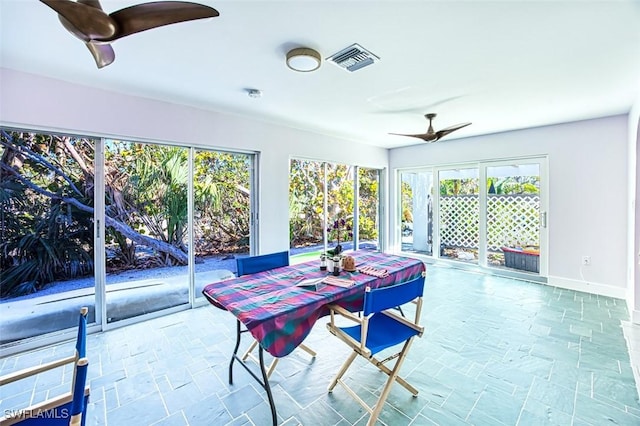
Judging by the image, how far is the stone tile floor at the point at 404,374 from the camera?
1865mm

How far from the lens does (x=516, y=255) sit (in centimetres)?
503

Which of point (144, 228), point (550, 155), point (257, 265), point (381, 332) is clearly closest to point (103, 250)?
point (144, 228)

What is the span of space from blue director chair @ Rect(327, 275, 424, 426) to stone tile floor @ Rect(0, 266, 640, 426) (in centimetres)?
10

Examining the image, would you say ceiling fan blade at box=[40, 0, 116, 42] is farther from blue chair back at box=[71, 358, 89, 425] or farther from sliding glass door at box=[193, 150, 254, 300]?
sliding glass door at box=[193, 150, 254, 300]

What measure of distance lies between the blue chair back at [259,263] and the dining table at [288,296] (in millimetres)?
92

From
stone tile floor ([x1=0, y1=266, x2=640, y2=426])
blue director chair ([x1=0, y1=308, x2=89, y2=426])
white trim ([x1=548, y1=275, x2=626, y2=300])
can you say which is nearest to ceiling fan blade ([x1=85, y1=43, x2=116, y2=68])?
blue director chair ([x1=0, y1=308, x2=89, y2=426])

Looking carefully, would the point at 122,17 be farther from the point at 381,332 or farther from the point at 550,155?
the point at 550,155

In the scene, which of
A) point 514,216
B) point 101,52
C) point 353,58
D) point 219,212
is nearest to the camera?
point 101,52

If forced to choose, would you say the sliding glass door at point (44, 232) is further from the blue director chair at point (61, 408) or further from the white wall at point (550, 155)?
the blue director chair at point (61, 408)

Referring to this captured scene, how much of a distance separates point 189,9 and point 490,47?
2094 millimetres

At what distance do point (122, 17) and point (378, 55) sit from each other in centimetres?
173

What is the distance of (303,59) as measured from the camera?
2270mm

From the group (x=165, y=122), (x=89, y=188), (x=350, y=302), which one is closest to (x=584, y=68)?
(x=350, y=302)

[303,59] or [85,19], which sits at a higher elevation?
[303,59]
